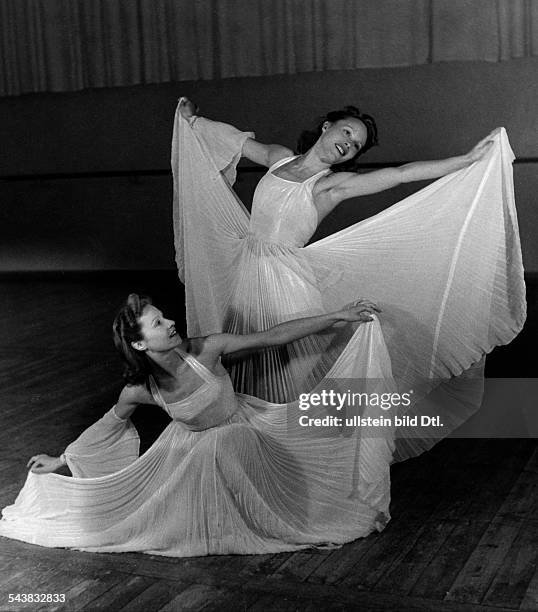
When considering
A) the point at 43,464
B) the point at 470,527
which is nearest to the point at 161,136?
the point at 43,464

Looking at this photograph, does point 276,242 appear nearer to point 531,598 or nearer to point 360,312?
point 360,312

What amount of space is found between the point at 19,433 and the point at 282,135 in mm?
4742

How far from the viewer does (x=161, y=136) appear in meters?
8.24

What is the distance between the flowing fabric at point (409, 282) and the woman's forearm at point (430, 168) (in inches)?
3.1

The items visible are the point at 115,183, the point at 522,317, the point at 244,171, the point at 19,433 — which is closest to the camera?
the point at 522,317

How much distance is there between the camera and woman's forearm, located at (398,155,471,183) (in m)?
2.66

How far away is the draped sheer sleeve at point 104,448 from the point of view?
264cm

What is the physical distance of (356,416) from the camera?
259 cm

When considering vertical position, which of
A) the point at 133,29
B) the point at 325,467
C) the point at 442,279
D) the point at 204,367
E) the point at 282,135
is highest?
the point at 133,29

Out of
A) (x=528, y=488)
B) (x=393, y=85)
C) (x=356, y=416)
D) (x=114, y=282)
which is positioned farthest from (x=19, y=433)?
(x=393, y=85)

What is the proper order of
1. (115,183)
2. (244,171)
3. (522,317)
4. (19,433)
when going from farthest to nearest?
(115,183) < (244,171) < (19,433) < (522,317)

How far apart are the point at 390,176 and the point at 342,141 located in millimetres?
200

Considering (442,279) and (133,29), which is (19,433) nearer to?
(442,279)

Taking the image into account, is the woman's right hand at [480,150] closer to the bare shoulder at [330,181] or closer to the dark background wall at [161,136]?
the bare shoulder at [330,181]
